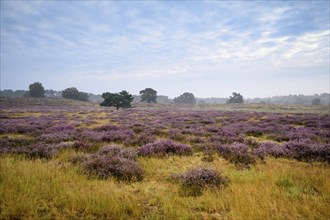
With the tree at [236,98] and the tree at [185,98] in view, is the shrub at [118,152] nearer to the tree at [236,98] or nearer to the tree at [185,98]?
the tree at [236,98]

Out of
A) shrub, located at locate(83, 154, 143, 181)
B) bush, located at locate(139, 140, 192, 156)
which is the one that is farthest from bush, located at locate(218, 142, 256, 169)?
shrub, located at locate(83, 154, 143, 181)

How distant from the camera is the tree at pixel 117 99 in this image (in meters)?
57.7

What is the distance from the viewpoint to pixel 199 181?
525 centimetres

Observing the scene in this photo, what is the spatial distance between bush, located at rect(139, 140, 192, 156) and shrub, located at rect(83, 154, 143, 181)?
2.32m

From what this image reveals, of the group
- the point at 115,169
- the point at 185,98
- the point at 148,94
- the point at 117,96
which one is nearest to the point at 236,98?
the point at 185,98

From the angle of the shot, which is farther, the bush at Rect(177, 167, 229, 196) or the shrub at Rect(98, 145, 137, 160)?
the shrub at Rect(98, 145, 137, 160)

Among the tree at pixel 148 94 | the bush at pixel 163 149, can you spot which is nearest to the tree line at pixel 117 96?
the tree at pixel 148 94

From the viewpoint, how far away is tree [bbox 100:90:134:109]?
57719 millimetres

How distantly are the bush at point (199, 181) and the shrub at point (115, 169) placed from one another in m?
1.40

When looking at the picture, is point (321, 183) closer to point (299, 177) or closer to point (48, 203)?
point (299, 177)

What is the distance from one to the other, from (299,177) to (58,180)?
245 inches

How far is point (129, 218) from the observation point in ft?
12.5

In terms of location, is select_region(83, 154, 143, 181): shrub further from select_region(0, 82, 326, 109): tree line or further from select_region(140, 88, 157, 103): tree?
select_region(140, 88, 157, 103): tree

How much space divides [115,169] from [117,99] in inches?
2116
